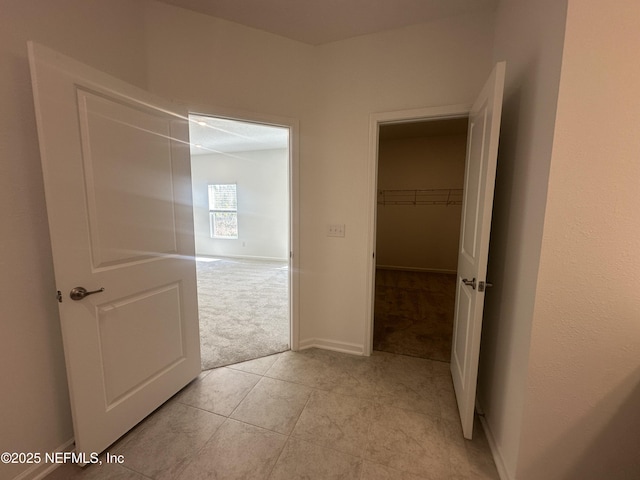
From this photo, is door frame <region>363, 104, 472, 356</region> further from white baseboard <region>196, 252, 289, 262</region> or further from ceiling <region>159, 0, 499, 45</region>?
white baseboard <region>196, 252, 289, 262</region>

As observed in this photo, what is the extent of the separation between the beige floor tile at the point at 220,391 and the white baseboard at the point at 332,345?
55 cm

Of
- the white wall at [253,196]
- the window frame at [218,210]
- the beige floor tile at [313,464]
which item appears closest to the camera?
the beige floor tile at [313,464]

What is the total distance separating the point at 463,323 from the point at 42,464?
245cm

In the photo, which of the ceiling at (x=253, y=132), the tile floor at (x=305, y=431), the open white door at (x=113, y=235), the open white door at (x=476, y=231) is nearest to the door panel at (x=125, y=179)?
the open white door at (x=113, y=235)

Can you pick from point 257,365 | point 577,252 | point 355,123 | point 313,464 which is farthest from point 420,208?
point 313,464

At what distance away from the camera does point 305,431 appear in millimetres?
1552

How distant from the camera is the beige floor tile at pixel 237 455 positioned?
1302mm

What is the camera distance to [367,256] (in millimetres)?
2268

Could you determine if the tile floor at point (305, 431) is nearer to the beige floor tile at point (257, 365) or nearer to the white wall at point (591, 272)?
the beige floor tile at point (257, 365)

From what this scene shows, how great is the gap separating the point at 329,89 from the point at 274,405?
2.45 m

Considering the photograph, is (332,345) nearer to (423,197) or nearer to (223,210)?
(423,197)

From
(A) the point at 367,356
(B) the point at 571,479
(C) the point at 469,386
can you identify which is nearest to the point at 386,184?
(A) the point at 367,356

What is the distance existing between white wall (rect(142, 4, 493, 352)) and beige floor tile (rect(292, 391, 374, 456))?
0.65 meters

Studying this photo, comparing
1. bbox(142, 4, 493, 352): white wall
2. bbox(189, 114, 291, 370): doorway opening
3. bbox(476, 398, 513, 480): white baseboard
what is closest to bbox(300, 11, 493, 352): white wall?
bbox(142, 4, 493, 352): white wall
